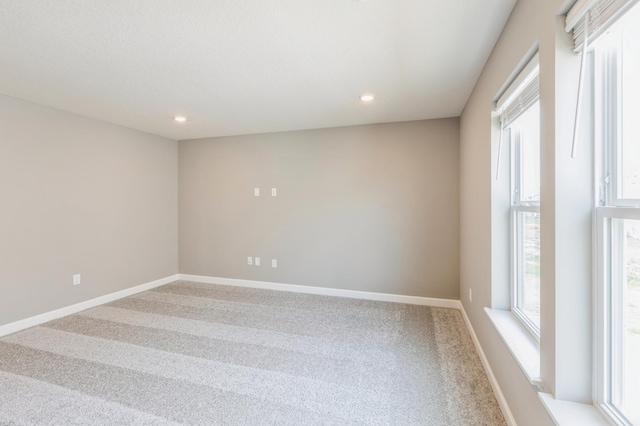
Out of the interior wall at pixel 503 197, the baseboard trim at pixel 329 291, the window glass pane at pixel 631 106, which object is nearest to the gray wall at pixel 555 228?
the interior wall at pixel 503 197

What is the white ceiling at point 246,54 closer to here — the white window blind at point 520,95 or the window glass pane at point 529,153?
the white window blind at point 520,95

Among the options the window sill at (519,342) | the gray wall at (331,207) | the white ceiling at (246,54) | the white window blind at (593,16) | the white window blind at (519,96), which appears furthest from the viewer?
the gray wall at (331,207)

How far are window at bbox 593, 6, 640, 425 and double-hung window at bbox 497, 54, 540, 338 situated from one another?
0.50 m

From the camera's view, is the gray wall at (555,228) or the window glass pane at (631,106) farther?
the gray wall at (555,228)

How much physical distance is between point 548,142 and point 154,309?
406 cm

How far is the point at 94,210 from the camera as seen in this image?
12.0 ft

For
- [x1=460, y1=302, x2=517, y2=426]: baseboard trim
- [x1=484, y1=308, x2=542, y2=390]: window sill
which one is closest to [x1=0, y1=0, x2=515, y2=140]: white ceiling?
[x1=484, y1=308, x2=542, y2=390]: window sill

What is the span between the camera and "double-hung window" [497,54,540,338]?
167 cm

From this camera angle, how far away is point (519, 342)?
1.67m

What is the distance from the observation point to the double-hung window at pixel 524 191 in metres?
1.67

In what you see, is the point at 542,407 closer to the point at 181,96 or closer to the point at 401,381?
the point at 401,381

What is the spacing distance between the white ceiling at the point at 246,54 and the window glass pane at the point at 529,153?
58 cm

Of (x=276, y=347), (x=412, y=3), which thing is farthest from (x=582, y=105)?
(x=276, y=347)

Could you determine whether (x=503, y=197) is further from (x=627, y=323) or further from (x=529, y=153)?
(x=627, y=323)
